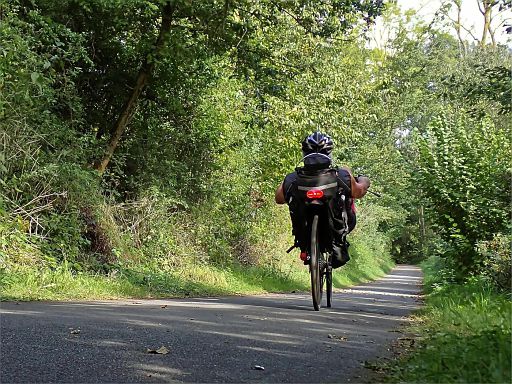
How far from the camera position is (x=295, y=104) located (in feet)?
56.1

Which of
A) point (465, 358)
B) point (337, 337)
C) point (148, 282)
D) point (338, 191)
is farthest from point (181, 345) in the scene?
point (148, 282)

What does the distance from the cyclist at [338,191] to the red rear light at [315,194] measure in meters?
0.25

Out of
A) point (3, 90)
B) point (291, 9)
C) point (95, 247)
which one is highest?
point (291, 9)

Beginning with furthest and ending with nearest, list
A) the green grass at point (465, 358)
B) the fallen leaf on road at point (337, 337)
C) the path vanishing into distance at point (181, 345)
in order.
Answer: the fallen leaf on road at point (337, 337), the path vanishing into distance at point (181, 345), the green grass at point (465, 358)

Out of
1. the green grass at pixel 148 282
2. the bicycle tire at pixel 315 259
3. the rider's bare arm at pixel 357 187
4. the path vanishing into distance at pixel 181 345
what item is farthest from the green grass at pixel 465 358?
the green grass at pixel 148 282

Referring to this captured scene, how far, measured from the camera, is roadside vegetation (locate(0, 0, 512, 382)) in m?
10.9

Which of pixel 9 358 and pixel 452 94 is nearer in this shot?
pixel 9 358

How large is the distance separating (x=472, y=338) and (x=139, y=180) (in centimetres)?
1167

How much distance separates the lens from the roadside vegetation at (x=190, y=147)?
1095cm

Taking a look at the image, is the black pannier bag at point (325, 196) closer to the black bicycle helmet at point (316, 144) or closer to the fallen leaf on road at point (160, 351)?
the black bicycle helmet at point (316, 144)

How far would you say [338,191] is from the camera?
27.0ft

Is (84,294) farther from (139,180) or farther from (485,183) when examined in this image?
(485,183)

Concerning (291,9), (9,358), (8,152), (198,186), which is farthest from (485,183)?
(9,358)

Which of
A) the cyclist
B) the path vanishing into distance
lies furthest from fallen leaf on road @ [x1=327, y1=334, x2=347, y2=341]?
the cyclist
